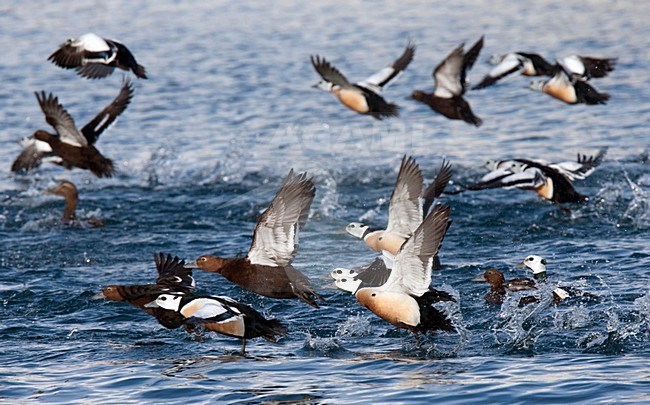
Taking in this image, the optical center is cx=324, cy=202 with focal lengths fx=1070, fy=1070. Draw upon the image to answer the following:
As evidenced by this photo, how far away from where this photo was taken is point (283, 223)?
828cm

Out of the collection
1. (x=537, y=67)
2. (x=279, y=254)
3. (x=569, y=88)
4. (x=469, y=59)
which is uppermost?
(x=469, y=59)

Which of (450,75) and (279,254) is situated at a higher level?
(450,75)

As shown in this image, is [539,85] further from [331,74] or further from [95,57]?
[95,57]

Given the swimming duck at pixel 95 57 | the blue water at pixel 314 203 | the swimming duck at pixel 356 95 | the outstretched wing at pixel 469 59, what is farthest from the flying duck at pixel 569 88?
the swimming duck at pixel 95 57

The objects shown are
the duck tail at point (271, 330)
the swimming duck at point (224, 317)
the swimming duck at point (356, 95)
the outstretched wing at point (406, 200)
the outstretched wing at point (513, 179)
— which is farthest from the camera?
the swimming duck at point (356, 95)

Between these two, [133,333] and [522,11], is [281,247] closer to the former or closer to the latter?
[133,333]

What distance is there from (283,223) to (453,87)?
5104 mm

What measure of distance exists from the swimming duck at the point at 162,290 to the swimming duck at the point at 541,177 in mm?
3202

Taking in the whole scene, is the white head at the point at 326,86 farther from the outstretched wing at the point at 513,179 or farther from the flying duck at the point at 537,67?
the outstretched wing at the point at 513,179

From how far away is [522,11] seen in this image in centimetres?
2525

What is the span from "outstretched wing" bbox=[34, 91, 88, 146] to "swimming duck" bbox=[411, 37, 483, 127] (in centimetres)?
408

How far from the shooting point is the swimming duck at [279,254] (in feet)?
26.9

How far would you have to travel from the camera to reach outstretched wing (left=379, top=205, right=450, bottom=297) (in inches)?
299

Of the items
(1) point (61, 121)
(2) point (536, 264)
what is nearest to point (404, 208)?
(2) point (536, 264)
